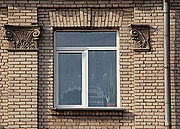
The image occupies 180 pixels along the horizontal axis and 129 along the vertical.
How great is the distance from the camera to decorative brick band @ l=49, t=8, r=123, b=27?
Result: 8.29 m

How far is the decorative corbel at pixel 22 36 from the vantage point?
8.15m

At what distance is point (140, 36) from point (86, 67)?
1.51m

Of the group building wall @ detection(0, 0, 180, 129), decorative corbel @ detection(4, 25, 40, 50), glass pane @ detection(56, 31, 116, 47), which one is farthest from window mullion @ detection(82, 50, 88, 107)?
decorative corbel @ detection(4, 25, 40, 50)

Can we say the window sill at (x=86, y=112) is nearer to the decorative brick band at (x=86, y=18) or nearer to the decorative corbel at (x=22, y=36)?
the decorative corbel at (x=22, y=36)

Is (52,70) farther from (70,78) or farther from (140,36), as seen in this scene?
(140,36)

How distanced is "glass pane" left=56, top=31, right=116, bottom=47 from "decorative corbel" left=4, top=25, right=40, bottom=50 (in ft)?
2.00

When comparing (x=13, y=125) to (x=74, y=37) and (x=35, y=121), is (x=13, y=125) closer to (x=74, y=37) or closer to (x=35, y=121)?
(x=35, y=121)

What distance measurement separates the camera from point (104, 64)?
8539 mm

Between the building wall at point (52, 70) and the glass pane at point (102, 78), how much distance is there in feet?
1.01

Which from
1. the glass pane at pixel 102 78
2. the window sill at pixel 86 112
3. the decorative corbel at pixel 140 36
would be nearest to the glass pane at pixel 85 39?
the glass pane at pixel 102 78

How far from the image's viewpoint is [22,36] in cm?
819

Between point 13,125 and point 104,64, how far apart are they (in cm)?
262

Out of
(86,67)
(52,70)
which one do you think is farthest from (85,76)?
(52,70)

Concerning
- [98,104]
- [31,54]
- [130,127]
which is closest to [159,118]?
[130,127]
